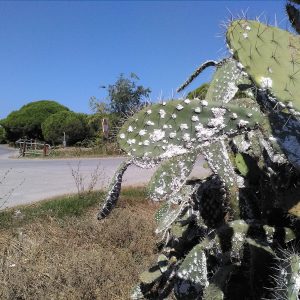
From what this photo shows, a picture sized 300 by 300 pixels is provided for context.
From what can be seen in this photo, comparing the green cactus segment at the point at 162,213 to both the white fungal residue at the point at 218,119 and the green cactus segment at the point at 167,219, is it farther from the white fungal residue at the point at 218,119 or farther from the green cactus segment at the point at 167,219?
the white fungal residue at the point at 218,119

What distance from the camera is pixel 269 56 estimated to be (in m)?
1.92

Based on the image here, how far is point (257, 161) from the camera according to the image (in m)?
2.78

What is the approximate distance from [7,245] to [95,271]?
3.47ft

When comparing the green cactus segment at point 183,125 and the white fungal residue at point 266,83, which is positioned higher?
the white fungal residue at point 266,83

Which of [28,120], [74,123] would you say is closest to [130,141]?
[74,123]

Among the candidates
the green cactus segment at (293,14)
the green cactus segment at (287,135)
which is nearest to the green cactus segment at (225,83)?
the green cactus segment at (293,14)

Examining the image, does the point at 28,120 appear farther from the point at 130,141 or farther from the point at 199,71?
the point at 130,141

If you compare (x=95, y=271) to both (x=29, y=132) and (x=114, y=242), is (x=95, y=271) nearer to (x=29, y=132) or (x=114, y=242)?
(x=114, y=242)

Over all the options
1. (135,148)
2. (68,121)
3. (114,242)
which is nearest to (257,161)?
(135,148)

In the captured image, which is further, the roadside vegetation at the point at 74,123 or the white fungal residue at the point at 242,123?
the roadside vegetation at the point at 74,123

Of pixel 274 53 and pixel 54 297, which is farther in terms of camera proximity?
pixel 54 297

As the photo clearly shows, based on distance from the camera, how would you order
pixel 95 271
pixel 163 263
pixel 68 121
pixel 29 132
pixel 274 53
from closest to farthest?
1. pixel 274 53
2. pixel 163 263
3. pixel 95 271
4. pixel 68 121
5. pixel 29 132

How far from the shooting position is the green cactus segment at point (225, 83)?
8.29 feet

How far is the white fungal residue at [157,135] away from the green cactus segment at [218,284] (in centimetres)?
77
